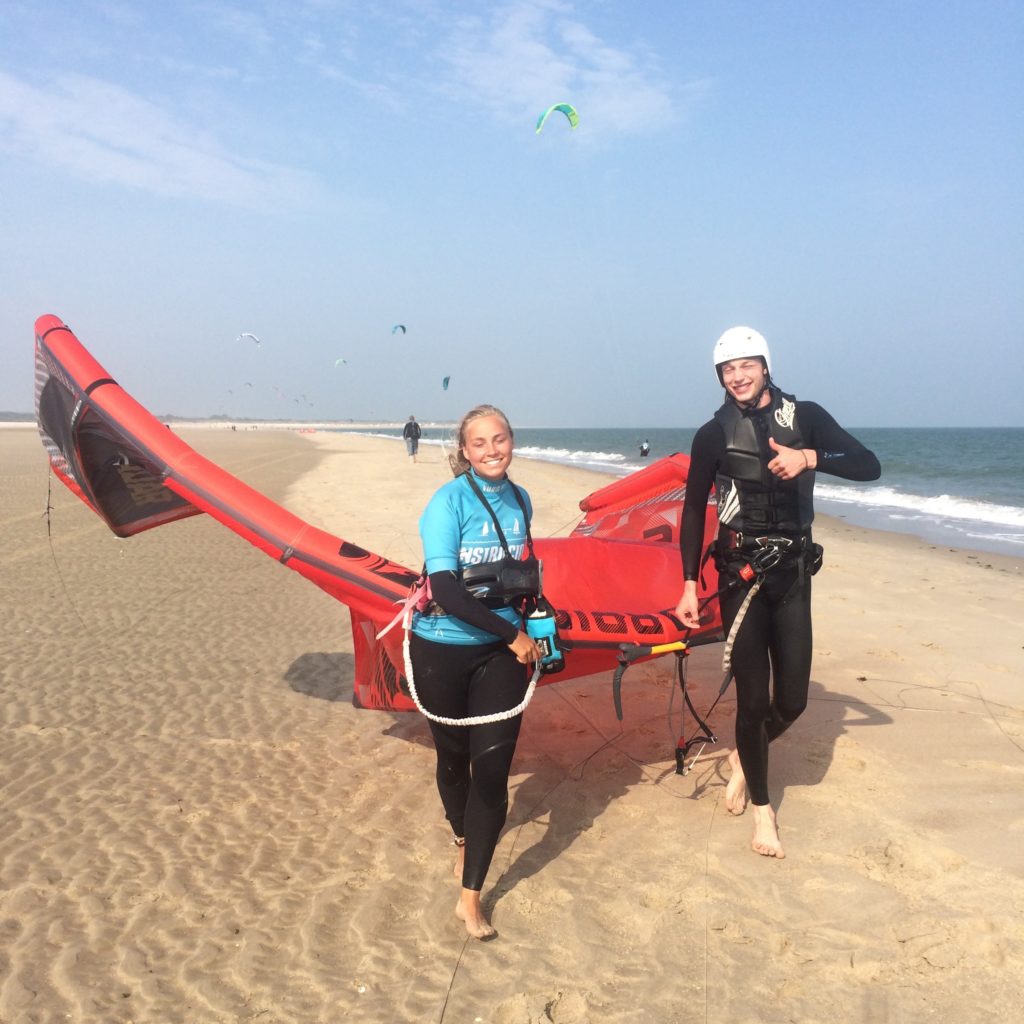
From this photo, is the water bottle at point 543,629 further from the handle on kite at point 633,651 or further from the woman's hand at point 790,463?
the woman's hand at point 790,463

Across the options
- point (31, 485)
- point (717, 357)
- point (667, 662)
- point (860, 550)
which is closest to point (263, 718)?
point (667, 662)

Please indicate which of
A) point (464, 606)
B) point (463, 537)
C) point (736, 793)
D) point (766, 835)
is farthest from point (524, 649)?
point (736, 793)

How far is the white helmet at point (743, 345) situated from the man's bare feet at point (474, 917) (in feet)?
7.00

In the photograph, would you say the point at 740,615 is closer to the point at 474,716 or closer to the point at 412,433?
the point at 474,716

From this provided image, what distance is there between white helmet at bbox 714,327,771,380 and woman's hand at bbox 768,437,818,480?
0.40m

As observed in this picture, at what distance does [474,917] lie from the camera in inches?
105

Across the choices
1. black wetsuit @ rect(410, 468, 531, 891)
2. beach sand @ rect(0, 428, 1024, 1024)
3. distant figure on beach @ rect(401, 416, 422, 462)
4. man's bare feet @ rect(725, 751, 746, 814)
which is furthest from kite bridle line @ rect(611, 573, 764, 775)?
distant figure on beach @ rect(401, 416, 422, 462)

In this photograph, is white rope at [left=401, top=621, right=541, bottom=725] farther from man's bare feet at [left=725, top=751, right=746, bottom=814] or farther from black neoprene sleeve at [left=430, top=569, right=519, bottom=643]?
man's bare feet at [left=725, top=751, right=746, bottom=814]

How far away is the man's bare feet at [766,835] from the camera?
315cm

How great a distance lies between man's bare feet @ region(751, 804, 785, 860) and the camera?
3.15m

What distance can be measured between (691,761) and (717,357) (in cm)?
210

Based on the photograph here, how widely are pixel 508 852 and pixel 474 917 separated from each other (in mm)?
587

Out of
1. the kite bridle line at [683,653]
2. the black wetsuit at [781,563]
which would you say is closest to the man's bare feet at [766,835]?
the black wetsuit at [781,563]

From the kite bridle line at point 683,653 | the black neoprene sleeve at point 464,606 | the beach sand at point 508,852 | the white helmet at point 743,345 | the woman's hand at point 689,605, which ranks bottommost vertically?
the beach sand at point 508,852
